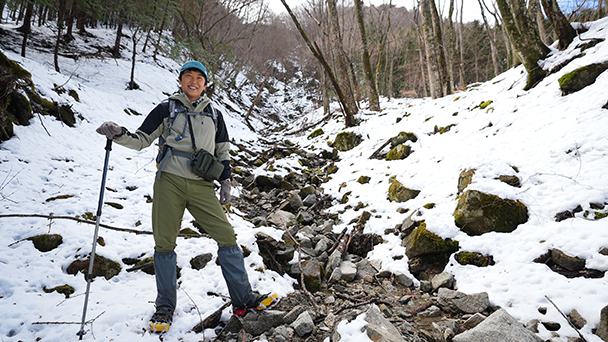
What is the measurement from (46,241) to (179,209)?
216 centimetres

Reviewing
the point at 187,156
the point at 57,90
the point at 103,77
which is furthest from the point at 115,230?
the point at 103,77

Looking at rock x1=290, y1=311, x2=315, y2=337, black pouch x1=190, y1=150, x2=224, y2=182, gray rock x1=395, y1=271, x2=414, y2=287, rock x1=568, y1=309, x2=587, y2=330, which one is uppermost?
black pouch x1=190, y1=150, x2=224, y2=182

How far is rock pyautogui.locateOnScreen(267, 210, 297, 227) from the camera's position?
5.77 meters

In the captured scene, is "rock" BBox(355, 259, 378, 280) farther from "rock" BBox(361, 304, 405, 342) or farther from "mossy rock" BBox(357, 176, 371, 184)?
"mossy rock" BBox(357, 176, 371, 184)

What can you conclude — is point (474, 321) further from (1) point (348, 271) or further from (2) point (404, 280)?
(1) point (348, 271)

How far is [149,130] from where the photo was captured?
2.79m

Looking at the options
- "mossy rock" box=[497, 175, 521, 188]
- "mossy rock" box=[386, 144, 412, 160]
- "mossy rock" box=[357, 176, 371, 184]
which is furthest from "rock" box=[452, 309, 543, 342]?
"mossy rock" box=[386, 144, 412, 160]

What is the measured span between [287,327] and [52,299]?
2.55m

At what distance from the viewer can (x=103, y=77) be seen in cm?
1216

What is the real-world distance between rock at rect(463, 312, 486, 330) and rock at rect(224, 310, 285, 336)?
2004 mm

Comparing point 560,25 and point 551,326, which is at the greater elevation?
point 560,25

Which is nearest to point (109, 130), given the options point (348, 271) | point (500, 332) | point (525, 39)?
point (348, 271)

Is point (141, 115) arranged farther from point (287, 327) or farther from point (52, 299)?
point (287, 327)

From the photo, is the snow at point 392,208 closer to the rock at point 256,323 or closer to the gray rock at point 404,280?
the gray rock at point 404,280
